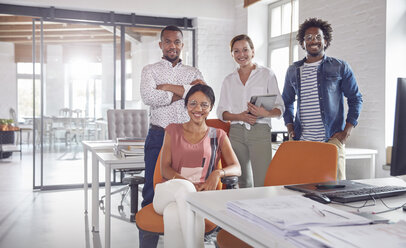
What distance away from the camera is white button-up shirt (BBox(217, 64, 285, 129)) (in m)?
2.65

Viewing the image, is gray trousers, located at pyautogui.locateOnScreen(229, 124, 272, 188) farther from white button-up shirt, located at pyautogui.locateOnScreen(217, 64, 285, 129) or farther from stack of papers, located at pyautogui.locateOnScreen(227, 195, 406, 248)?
stack of papers, located at pyautogui.locateOnScreen(227, 195, 406, 248)

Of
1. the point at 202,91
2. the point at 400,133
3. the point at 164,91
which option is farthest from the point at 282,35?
the point at 400,133

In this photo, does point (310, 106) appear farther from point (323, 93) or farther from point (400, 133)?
point (400, 133)

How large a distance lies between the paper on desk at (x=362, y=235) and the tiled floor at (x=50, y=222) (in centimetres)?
224

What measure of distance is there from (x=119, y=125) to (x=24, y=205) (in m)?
1.38

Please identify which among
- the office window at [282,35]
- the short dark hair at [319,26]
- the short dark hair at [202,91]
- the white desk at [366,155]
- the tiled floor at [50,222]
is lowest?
the tiled floor at [50,222]

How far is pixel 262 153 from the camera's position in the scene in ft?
8.46

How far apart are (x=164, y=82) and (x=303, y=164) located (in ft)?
3.64

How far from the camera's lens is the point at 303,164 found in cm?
192

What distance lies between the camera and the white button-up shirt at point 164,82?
2512mm

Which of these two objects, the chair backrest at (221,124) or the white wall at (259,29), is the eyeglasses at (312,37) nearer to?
the chair backrest at (221,124)

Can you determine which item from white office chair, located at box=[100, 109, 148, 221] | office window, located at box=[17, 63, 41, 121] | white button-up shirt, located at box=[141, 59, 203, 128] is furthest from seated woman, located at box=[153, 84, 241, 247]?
office window, located at box=[17, 63, 41, 121]

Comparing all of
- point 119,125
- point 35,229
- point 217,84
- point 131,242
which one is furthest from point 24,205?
point 217,84

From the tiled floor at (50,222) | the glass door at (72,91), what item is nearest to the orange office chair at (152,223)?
the tiled floor at (50,222)
